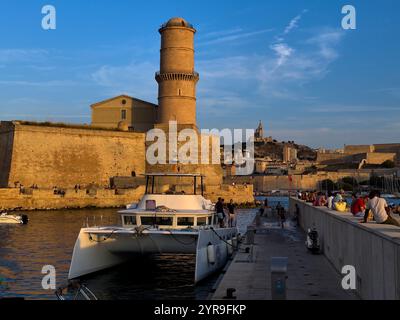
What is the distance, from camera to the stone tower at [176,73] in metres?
43.3

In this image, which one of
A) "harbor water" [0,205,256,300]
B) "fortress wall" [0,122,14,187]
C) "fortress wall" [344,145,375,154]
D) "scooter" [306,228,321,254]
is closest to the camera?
"harbor water" [0,205,256,300]

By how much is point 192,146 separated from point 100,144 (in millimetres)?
7376

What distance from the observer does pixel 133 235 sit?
408 inches

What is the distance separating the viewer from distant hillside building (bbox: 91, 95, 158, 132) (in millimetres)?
47338

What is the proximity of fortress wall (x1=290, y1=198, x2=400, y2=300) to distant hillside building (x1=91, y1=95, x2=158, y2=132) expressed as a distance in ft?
127

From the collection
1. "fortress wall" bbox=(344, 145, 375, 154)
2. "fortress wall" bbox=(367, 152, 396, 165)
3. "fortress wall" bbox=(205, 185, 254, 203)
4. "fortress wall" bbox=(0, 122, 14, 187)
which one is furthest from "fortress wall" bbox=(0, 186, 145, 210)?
"fortress wall" bbox=(344, 145, 375, 154)

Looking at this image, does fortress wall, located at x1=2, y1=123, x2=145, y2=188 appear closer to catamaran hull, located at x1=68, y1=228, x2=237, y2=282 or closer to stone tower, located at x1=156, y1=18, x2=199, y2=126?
stone tower, located at x1=156, y1=18, x2=199, y2=126

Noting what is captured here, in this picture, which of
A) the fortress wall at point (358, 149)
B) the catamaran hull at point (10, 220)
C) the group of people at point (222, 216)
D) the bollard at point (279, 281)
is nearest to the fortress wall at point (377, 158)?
the fortress wall at point (358, 149)

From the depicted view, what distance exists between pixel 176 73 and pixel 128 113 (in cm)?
685

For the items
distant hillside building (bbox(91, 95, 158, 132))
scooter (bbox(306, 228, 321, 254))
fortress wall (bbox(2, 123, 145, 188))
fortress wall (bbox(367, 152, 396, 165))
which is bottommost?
scooter (bbox(306, 228, 321, 254))

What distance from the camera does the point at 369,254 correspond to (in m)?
6.12

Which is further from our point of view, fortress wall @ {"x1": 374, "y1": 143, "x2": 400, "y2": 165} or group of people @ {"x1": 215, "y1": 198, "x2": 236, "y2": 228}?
fortress wall @ {"x1": 374, "y1": 143, "x2": 400, "y2": 165}

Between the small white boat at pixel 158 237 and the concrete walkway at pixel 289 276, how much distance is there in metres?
0.60
